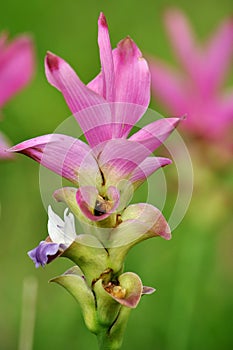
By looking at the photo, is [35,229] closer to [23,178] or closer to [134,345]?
[23,178]

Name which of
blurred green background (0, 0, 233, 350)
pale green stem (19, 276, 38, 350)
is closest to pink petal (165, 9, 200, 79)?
blurred green background (0, 0, 233, 350)

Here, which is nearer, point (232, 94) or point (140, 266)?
point (232, 94)

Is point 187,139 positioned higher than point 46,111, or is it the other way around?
point 187,139

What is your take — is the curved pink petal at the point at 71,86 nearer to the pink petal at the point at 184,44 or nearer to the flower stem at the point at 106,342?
the flower stem at the point at 106,342

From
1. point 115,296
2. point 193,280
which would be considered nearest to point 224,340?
point 193,280

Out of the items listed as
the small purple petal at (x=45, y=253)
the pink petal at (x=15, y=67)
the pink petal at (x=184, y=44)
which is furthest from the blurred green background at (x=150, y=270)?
the small purple petal at (x=45, y=253)

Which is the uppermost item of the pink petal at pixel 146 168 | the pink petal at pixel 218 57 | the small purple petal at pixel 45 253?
the pink petal at pixel 146 168

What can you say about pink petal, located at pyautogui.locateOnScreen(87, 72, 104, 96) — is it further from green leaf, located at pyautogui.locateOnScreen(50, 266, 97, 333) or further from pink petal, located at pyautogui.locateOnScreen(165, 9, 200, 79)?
pink petal, located at pyautogui.locateOnScreen(165, 9, 200, 79)
